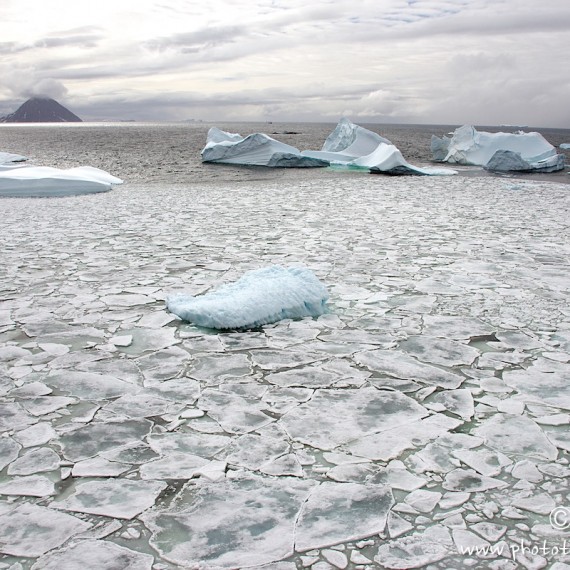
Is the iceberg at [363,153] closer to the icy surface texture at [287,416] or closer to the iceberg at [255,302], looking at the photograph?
the icy surface texture at [287,416]

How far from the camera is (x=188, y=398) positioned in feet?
9.66

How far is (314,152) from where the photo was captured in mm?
23328

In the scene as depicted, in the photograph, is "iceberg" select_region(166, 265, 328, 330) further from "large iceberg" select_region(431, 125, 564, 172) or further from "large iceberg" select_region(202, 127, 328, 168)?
"large iceberg" select_region(431, 125, 564, 172)

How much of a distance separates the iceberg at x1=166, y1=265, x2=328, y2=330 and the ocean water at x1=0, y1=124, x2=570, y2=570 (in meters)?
0.11

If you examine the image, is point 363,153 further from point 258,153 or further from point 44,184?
point 44,184

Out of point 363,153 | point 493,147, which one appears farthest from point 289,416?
point 493,147

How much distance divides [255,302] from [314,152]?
20.1 metres

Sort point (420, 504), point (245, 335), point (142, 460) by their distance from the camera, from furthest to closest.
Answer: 1. point (245, 335)
2. point (142, 460)
3. point (420, 504)

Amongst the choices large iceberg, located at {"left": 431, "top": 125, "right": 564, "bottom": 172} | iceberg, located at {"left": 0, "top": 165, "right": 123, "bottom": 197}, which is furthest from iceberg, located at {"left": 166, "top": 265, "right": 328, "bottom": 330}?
→ large iceberg, located at {"left": 431, "top": 125, "right": 564, "bottom": 172}

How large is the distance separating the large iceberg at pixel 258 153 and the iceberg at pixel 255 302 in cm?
1777

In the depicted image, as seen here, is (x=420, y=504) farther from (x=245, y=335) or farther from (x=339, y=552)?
(x=245, y=335)

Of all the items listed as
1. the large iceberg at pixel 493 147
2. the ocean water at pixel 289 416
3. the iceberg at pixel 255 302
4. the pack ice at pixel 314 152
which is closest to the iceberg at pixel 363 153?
Answer: the pack ice at pixel 314 152

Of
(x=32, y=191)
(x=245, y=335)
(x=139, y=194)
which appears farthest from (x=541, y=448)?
(x=32, y=191)

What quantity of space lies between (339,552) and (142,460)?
94 centimetres
